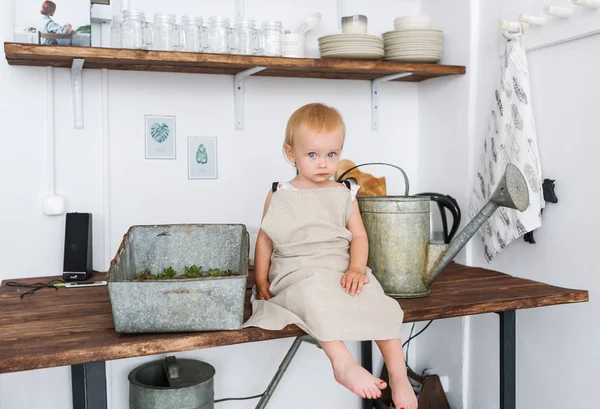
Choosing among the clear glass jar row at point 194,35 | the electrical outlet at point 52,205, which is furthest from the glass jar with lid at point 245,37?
the electrical outlet at point 52,205

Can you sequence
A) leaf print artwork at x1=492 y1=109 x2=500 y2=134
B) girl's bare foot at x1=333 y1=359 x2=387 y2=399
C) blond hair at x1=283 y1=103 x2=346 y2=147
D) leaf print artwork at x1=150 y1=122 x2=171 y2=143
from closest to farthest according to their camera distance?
girl's bare foot at x1=333 y1=359 x2=387 y2=399, blond hair at x1=283 y1=103 x2=346 y2=147, leaf print artwork at x1=492 y1=109 x2=500 y2=134, leaf print artwork at x1=150 y1=122 x2=171 y2=143

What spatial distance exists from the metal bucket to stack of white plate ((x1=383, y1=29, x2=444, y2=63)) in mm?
1487

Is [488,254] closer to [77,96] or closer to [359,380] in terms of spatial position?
[359,380]

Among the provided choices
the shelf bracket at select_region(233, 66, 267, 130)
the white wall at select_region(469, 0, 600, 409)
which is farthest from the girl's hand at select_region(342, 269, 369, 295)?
the shelf bracket at select_region(233, 66, 267, 130)

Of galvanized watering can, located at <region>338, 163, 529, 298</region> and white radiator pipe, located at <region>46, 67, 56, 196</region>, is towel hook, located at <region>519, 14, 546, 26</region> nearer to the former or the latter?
galvanized watering can, located at <region>338, 163, 529, 298</region>

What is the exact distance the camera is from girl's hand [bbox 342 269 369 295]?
1850 mm

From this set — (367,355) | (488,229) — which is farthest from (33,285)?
(488,229)

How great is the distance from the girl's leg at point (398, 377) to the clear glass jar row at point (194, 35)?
1.21 metres

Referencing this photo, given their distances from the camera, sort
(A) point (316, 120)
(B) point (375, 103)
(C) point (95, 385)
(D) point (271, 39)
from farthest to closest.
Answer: (B) point (375, 103), (D) point (271, 39), (A) point (316, 120), (C) point (95, 385)

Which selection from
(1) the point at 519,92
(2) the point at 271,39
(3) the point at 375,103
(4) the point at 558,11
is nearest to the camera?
(4) the point at 558,11

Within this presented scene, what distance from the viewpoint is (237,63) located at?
7.55ft

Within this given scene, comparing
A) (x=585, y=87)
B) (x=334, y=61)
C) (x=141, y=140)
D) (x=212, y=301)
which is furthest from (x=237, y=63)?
(x=585, y=87)

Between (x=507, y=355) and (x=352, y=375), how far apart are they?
745 millimetres

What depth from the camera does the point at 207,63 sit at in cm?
228
